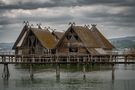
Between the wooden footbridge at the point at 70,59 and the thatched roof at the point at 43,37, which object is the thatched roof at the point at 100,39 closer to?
the thatched roof at the point at 43,37

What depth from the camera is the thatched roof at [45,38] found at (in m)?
80.4

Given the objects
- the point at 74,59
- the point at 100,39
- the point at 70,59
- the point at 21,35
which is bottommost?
the point at 70,59

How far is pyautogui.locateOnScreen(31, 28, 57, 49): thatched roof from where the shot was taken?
8038 cm

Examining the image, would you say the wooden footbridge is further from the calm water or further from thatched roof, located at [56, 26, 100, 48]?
thatched roof, located at [56, 26, 100, 48]

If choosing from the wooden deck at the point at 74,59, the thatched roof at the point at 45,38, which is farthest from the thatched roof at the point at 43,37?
the wooden deck at the point at 74,59

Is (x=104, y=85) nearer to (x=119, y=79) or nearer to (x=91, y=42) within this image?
(x=119, y=79)

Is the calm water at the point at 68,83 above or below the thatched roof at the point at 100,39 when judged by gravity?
below

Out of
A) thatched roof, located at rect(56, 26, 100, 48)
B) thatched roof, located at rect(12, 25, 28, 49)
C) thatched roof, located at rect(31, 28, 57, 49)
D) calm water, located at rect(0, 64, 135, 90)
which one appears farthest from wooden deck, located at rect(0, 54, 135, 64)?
thatched roof, located at rect(12, 25, 28, 49)

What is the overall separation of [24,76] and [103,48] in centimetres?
2241

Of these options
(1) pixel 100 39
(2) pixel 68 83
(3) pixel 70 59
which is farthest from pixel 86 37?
(2) pixel 68 83

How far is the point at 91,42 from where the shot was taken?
7631 cm

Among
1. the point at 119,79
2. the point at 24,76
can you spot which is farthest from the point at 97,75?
the point at 24,76

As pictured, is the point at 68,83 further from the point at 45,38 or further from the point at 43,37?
Answer: the point at 45,38

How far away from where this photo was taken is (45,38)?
82.1 m
